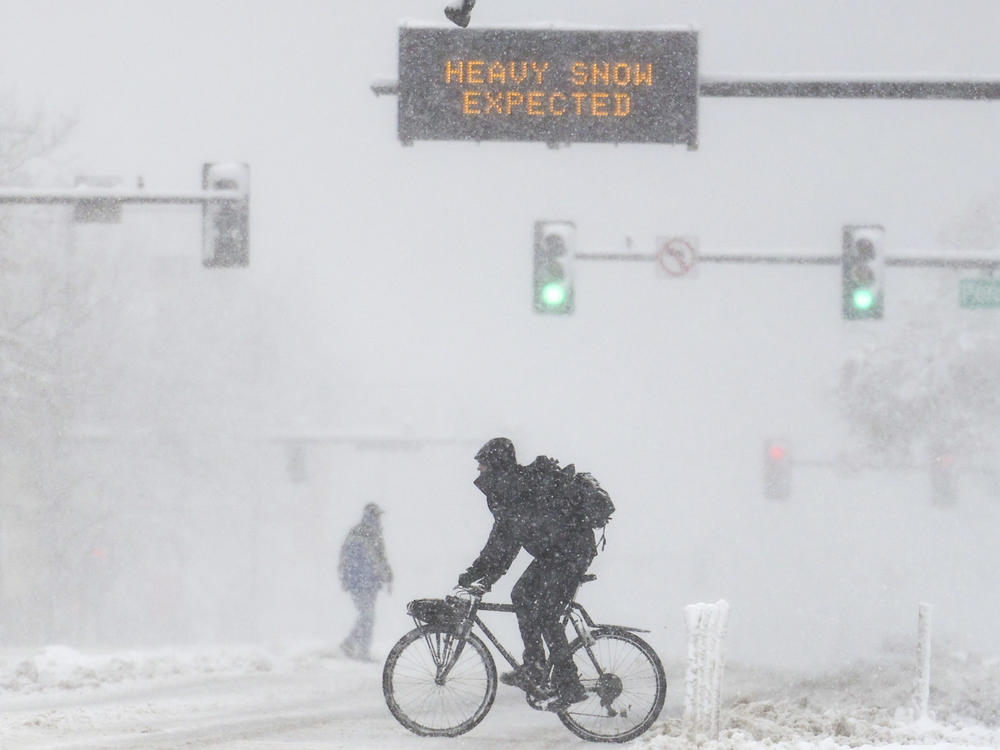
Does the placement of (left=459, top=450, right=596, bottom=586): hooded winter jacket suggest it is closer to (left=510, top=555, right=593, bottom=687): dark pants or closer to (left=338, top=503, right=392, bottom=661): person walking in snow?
(left=510, top=555, right=593, bottom=687): dark pants

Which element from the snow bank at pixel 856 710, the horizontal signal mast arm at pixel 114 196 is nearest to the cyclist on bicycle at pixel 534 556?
the snow bank at pixel 856 710

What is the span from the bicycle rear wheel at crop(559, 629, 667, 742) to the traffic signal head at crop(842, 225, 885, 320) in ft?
26.8

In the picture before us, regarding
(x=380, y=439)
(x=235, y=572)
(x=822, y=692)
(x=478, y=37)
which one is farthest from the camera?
(x=235, y=572)

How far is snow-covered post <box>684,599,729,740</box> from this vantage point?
9.22 m

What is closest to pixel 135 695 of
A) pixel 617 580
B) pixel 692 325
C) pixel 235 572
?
pixel 235 572

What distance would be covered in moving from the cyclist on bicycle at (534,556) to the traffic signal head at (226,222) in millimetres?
5863

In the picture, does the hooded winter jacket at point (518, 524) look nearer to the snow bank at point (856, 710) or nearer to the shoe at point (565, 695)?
the shoe at point (565, 695)

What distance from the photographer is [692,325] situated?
15212 centimetres

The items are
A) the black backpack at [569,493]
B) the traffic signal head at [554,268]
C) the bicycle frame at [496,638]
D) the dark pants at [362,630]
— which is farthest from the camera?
the dark pants at [362,630]

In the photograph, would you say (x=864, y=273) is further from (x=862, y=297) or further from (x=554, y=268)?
(x=554, y=268)

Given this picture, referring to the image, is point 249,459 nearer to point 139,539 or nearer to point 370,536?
point 139,539

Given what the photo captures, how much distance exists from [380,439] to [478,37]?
26947mm

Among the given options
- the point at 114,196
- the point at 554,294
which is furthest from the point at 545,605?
the point at 554,294

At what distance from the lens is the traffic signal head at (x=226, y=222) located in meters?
14.1
